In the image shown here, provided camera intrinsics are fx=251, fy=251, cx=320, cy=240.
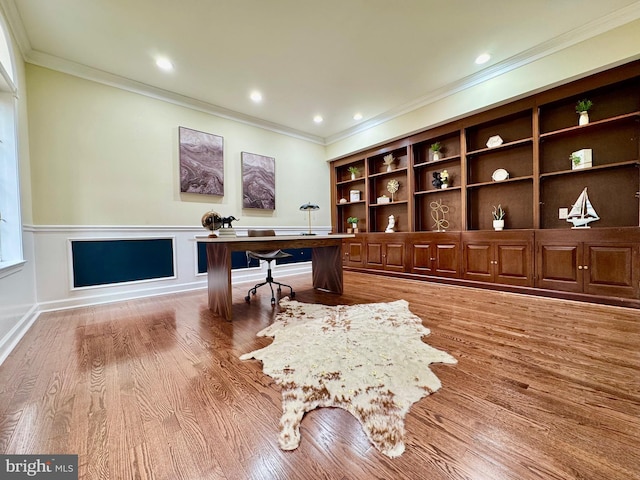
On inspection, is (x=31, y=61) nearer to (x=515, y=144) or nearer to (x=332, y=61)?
(x=332, y=61)

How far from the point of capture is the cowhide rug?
1.09 meters

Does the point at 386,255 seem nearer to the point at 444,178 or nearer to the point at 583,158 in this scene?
the point at 444,178

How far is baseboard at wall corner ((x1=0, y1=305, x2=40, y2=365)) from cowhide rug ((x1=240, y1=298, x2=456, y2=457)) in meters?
1.65

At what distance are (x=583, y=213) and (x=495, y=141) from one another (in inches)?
55.6

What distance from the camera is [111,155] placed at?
3.19 meters

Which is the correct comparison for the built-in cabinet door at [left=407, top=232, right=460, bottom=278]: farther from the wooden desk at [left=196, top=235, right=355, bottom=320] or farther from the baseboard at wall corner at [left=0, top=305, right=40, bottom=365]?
the baseboard at wall corner at [left=0, top=305, right=40, bottom=365]

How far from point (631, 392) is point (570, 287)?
2.07 meters

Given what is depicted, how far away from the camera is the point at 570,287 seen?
2836 millimetres

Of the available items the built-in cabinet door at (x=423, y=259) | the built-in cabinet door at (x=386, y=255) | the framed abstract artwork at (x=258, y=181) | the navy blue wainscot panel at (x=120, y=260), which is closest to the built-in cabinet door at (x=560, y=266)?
the built-in cabinet door at (x=423, y=259)

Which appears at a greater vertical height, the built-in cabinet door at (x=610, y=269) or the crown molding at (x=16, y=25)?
the crown molding at (x=16, y=25)

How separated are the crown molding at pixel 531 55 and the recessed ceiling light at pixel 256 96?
7.08ft

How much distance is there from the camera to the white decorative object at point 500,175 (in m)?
3.55

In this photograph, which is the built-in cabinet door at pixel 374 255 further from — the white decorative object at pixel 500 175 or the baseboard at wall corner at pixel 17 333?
the baseboard at wall corner at pixel 17 333

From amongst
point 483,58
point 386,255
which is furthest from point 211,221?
point 483,58
